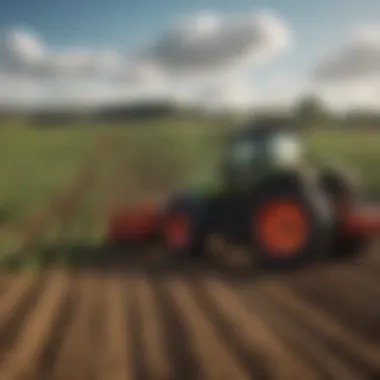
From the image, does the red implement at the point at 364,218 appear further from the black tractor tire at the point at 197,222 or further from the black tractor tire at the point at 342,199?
the black tractor tire at the point at 197,222

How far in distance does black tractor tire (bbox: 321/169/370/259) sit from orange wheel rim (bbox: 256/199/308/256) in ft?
0.29

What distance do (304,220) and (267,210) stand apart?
103 mm

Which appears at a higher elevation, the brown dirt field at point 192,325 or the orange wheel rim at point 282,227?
the orange wheel rim at point 282,227

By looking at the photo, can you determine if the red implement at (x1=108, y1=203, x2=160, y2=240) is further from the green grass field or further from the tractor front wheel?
the tractor front wheel

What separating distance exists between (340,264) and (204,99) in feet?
1.84

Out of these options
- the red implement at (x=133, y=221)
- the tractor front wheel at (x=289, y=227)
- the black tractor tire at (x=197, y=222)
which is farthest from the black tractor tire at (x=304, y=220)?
the red implement at (x=133, y=221)

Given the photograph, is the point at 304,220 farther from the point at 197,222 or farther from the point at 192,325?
the point at 192,325

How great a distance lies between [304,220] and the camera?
182cm

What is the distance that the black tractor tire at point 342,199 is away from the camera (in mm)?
1768

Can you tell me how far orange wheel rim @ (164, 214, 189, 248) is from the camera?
1.89m

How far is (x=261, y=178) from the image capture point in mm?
1875

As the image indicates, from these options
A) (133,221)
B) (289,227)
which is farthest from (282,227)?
(133,221)

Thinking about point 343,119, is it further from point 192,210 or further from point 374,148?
point 192,210

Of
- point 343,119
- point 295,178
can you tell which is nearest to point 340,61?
point 343,119
